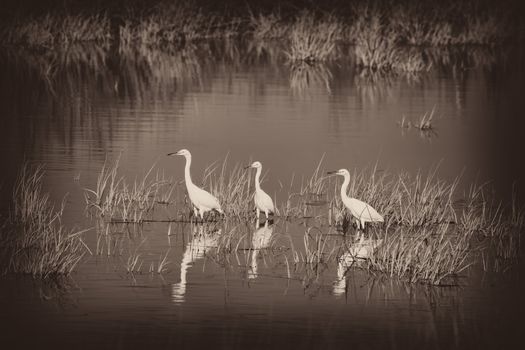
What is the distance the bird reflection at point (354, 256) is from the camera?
13.2 meters

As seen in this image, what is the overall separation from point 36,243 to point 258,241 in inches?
99.8

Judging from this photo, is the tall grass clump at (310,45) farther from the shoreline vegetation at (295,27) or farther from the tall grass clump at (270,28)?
the tall grass clump at (270,28)

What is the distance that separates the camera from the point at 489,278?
13.7 m

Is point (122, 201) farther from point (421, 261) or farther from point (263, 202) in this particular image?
point (421, 261)

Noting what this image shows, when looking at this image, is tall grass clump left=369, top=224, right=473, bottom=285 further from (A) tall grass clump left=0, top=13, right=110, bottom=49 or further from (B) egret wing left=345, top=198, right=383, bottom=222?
(A) tall grass clump left=0, top=13, right=110, bottom=49

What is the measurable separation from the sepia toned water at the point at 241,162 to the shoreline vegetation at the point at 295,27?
1.54 m

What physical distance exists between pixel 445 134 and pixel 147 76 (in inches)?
401

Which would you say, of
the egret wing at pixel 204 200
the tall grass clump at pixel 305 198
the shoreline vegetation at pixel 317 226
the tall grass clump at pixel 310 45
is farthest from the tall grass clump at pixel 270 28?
the egret wing at pixel 204 200

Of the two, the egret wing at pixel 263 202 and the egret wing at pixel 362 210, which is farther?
the egret wing at pixel 263 202

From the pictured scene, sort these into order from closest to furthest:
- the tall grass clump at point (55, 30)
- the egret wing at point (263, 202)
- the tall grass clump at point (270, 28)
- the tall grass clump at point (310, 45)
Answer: the egret wing at point (263, 202) → the tall grass clump at point (310, 45) → the tall grass clump at point (55, 30) → the tall grass clump at point (270, 28)

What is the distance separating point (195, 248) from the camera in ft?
47.9

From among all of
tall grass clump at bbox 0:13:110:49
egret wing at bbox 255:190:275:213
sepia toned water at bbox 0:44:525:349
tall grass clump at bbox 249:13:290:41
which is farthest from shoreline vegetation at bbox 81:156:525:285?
tall grass clump at bbox 249:13:290:41

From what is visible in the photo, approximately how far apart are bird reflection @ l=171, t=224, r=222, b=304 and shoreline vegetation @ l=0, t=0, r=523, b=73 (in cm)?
2177

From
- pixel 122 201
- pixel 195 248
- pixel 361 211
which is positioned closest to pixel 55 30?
pixel 122 201
